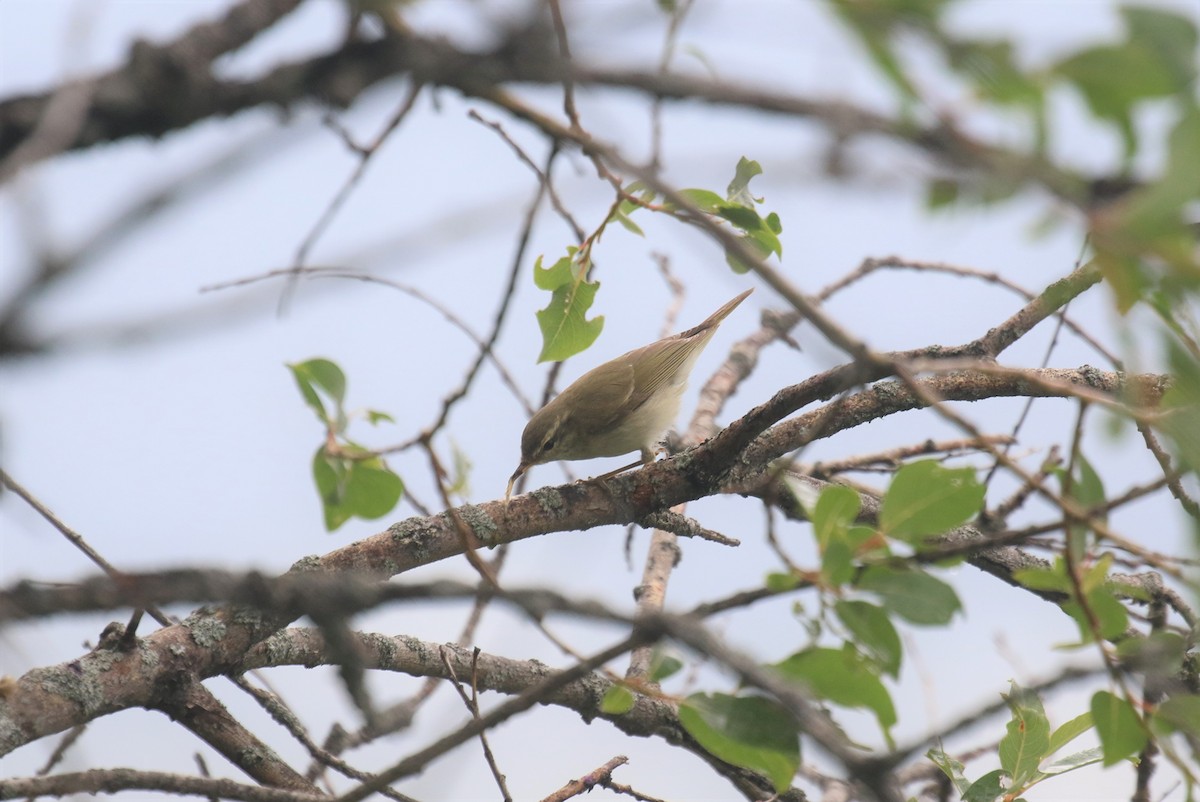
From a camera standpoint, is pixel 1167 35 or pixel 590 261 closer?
pixel 1167 35

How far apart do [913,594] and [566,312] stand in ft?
5.14

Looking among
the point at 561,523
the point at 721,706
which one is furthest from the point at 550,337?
the point at 721,706

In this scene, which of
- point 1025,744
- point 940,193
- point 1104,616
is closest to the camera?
point 940,193

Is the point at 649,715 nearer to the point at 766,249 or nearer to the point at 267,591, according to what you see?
the point at 766,249

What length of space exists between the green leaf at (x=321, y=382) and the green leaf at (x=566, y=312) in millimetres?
688

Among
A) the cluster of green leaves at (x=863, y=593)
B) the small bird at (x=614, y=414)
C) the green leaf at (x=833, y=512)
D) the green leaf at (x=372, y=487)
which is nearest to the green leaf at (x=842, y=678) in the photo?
the cluster of green leaves at (x=863, y=593)

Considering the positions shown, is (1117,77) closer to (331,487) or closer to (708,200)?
(708,200)

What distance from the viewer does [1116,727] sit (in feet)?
5.32

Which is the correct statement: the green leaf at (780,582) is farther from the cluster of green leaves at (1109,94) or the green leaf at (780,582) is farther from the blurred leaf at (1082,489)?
the cluster of green leaves at (1109,94)

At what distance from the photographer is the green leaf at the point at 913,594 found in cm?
148

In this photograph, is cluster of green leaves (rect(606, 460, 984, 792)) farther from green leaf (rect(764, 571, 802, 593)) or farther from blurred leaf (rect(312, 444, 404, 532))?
blurred leaf (rect(312, 444, 404, 532))

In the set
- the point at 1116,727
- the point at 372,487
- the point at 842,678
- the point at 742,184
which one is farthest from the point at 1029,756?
the point at 372,487

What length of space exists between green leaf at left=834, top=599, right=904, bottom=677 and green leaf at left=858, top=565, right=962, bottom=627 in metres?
0.02

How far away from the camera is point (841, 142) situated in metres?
1.12
